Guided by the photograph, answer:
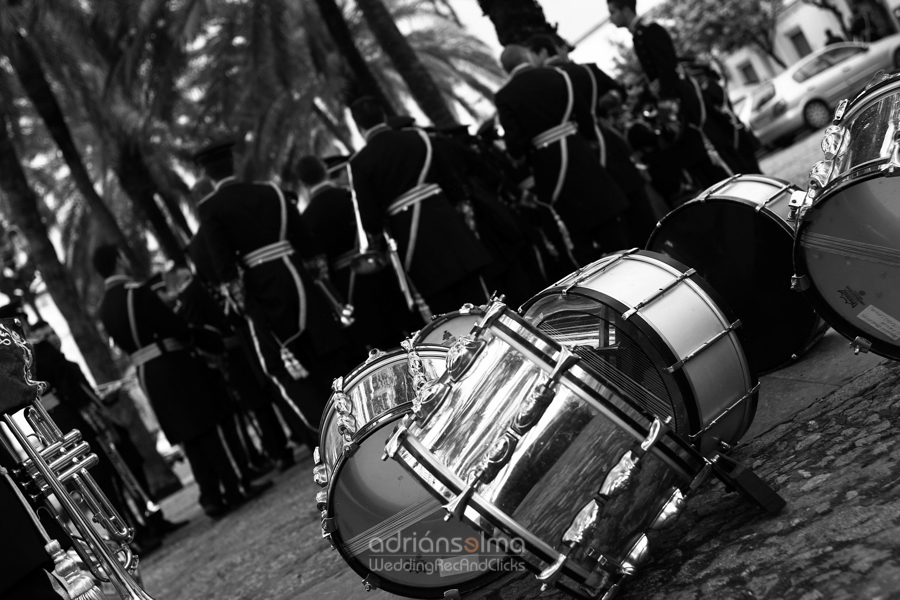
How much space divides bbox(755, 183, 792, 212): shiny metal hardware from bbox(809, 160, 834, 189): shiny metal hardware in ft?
1.92

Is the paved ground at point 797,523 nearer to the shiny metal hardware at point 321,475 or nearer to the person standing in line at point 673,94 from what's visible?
the shiny metal hardware at point 321,475

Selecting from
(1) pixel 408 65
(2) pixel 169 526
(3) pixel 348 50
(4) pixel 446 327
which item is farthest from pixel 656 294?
(3) pixel 348 50

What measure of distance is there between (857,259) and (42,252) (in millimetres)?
11701

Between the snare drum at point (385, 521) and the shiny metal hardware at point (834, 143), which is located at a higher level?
the shiny metal hardware at point (834, 143)

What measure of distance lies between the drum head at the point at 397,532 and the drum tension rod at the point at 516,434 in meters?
0.73

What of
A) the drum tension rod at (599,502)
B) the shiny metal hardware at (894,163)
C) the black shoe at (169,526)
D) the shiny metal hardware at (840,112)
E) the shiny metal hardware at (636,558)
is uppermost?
the shiny metal hardware at (840,112)

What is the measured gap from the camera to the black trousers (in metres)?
8.25

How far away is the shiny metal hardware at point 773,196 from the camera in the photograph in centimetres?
412

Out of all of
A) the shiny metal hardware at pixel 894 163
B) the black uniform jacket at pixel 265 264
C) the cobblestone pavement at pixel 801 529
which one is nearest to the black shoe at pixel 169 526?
the black uniform jacket at pixel 265 264

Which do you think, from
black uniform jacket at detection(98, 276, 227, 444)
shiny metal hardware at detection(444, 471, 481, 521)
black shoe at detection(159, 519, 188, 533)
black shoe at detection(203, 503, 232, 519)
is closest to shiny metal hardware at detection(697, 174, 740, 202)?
shiny metal hardware at detection(444, 471, 481, 521)

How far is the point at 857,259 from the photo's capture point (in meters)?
3.53

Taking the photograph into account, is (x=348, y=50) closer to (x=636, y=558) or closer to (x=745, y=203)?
(x=745, y=203)

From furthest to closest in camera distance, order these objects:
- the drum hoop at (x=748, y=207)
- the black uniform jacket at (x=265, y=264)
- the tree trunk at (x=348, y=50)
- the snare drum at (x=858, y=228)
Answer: the tree trunk at (x=348, y=50), the black uniform jacket at (x=265, y=264), the drum hoop at (x=748, y=207), the snare drum at (x=858, y=228)

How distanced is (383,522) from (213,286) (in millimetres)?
4295
